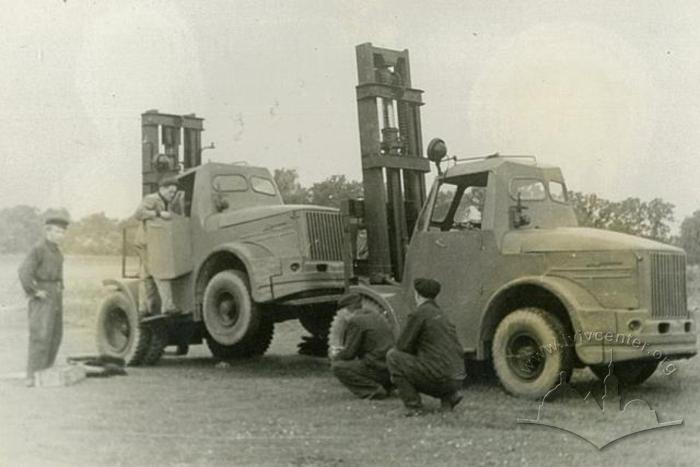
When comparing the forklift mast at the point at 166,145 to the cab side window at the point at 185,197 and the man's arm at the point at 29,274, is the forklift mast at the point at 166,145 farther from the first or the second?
the man's arm at the point at 29,274

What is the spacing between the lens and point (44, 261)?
8.39m

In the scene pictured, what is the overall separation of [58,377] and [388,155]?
11.6 feet

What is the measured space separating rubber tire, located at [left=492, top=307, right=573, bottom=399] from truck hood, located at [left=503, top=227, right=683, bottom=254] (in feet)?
1.66

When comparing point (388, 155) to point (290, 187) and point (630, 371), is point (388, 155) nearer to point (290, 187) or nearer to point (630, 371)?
point (290, 187)

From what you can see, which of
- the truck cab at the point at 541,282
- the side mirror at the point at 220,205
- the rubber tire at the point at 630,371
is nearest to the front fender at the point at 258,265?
the side mirror at the point at 220,205

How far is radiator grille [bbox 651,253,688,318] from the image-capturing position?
7734 mm

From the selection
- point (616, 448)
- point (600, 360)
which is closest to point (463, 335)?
point (600, 360)

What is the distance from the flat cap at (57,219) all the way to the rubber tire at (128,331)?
7.35ft

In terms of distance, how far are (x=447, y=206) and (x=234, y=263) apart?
2530 millimetres

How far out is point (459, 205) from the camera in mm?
9297

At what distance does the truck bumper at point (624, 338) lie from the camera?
759cm

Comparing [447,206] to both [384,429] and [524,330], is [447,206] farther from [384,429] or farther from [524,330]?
[384,429]

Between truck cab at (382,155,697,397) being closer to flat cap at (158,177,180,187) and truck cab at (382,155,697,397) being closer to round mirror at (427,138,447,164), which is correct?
round mirror at (427,138,447,164)

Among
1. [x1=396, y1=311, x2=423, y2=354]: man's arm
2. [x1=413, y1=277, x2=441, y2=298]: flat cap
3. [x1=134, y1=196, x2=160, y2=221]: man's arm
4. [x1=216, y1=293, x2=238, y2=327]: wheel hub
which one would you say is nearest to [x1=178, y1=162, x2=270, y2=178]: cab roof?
[x1=134, y1=196, x2=160, y2=221]: man's arm
